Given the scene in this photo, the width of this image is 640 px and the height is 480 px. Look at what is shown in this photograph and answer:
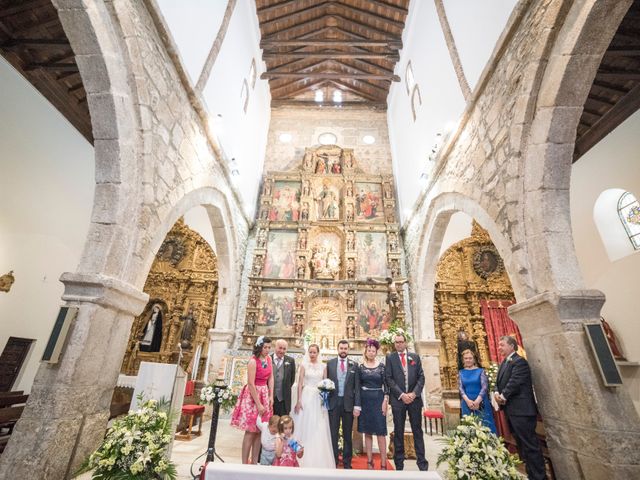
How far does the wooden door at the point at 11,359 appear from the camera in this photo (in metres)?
7.01

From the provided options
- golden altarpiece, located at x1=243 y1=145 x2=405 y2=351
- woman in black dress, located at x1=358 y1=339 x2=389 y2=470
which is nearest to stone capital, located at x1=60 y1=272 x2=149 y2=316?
woman in black dress, located at x1=358 y1=339 x2=389 y2=470

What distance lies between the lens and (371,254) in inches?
404

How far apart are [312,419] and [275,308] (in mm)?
5529

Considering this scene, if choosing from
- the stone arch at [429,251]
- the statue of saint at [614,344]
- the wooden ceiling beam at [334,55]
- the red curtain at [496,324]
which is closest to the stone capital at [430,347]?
the stone arch at [429,251]

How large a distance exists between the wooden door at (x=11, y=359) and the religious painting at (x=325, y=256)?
24.3ft

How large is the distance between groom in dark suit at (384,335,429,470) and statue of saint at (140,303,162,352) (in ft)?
29.1

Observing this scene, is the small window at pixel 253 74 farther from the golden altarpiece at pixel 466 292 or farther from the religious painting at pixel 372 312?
the golden altarpiece at pixel 466 292

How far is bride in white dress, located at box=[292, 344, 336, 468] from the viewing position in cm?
372

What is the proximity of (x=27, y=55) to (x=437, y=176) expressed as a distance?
8.84 metres

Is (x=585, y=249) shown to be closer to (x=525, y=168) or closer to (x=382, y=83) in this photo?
(x=525, y=168)

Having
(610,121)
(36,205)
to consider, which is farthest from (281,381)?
(610,121)

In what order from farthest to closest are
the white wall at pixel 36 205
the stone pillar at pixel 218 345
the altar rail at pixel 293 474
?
1. the stone pillar at pixel 218 345
2. the white wall at pixel 36 205
3. the altar rail at pixel 293 474

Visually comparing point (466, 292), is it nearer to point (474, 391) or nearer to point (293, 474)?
point (474, 391)

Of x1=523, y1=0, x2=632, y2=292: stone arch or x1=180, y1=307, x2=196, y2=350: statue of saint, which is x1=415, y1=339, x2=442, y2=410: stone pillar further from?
x1=180, y1=307, x2=196, y2=350: statue of saint
